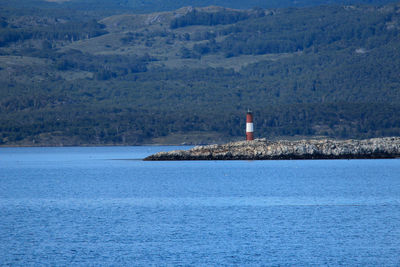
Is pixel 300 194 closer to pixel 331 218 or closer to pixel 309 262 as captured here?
pixel 331 218

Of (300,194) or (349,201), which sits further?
(300,194)

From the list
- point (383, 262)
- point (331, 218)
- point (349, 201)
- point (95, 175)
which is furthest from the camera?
point (95, 175)

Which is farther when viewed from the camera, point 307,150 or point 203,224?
point 307,150

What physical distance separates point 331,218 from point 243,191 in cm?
2082

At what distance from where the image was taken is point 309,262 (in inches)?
1292

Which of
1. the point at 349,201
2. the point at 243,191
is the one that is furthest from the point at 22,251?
the point at 243,191

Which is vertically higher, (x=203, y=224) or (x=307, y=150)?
(x=307, y=150)

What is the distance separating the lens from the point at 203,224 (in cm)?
4366

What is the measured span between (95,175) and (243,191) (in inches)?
1284

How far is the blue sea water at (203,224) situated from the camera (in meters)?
34.2

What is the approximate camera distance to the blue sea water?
112 feet

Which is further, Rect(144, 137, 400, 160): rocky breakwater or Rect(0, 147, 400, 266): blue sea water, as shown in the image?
Rect(144, 137, 400, 160): rocky breakwater

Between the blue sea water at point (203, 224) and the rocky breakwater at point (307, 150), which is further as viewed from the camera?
the rocky breakwater at point (307, 150)

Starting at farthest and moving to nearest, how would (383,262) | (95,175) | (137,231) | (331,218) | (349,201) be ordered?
(95,175), (349,201), (331,218), (137,231), (383,262)
